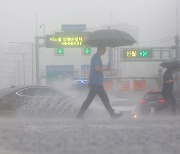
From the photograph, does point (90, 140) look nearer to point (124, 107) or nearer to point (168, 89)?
point (168, 89)

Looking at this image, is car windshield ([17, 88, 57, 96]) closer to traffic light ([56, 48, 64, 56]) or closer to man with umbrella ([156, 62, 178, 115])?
man with umbrella ([156, 62, 178, 115])

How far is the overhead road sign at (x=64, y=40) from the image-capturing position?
30844 mm

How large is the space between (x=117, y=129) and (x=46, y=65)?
28.4 meters

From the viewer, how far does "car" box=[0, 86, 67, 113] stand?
10.6 meters

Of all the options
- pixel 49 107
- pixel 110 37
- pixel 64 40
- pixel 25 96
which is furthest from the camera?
pixel 64 40

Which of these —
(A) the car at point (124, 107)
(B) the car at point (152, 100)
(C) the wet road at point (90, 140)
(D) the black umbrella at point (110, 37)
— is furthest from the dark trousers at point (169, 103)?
(C) the wet road at point (90, 140)

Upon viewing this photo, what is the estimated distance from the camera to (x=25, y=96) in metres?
11.0

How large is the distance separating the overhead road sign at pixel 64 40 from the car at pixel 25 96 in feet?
63.5

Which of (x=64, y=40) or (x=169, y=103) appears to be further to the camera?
(x=64, y=40)

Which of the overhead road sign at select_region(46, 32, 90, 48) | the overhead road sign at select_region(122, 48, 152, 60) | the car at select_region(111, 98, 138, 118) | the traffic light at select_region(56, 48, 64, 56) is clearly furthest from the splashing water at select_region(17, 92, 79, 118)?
the overhead road sign at select_region(122, 48, 152, 60)

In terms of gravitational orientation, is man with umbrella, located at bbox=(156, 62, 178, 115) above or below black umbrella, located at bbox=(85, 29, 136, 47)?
below

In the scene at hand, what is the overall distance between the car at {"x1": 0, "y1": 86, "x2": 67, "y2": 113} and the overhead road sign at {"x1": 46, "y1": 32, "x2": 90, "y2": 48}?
19367mm

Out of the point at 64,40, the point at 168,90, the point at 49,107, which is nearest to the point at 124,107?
the point at 168,90

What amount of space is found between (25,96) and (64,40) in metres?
20.7
